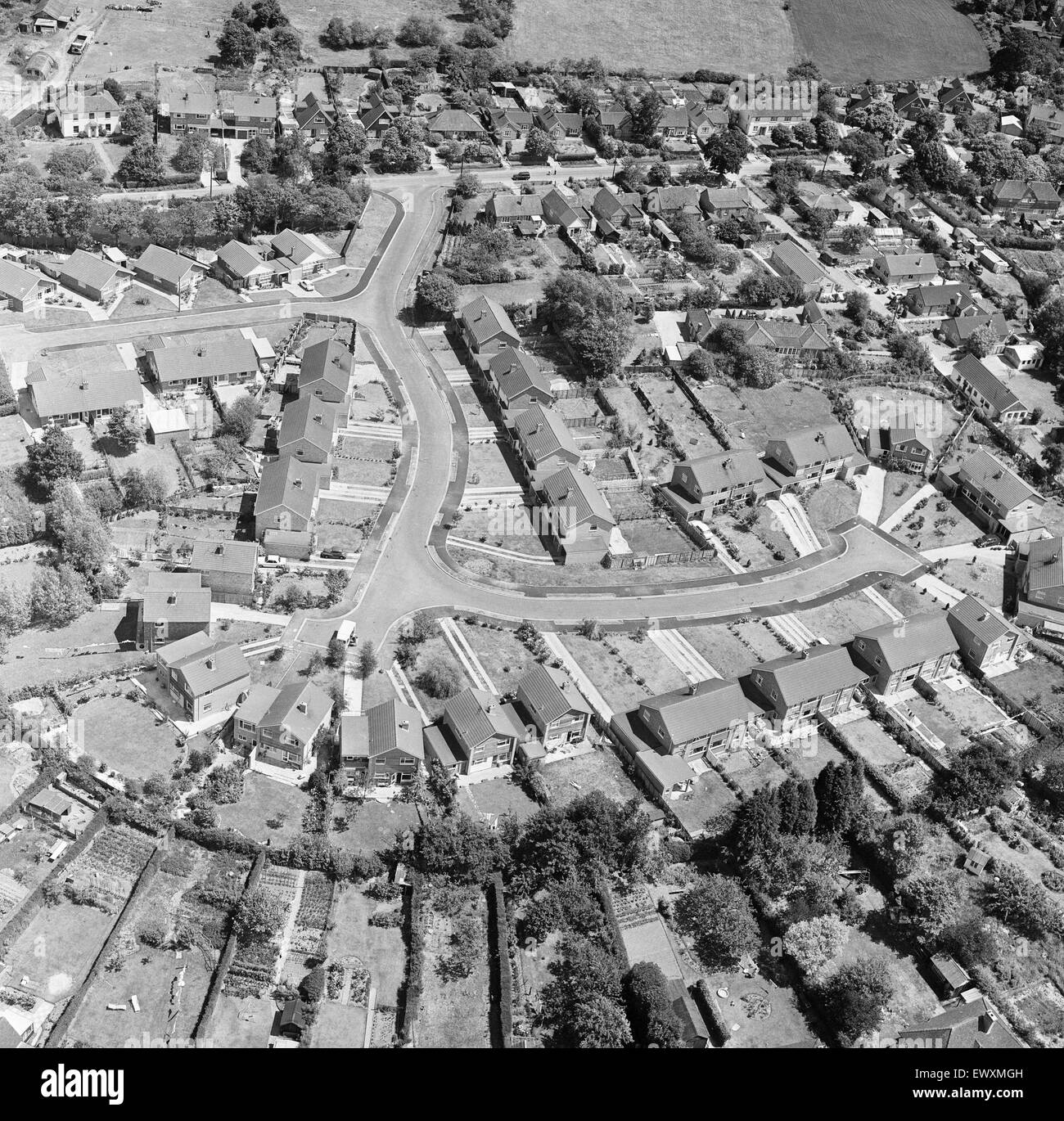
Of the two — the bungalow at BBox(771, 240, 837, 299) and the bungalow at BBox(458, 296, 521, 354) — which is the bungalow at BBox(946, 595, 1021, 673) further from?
the bungalow at BBox(771, 240, 837, 299)

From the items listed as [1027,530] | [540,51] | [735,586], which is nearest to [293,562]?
[735,586]

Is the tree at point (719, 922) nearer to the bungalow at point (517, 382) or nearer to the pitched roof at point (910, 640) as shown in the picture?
the pitched roof at point (910, 640)

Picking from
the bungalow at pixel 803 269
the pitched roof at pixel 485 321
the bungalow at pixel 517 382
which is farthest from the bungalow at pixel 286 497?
the bungalow at pixel 803 269

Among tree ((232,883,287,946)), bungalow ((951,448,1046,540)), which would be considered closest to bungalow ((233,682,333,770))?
tree ((232,883,287,946))

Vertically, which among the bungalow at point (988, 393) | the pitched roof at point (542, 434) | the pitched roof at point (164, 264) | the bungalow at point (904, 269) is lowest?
the pitched roof at point (164, 264)

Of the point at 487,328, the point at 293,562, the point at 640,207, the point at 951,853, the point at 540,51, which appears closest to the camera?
the point at 951,853
